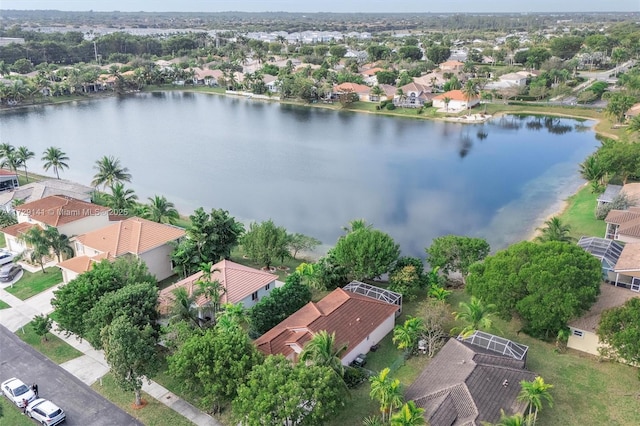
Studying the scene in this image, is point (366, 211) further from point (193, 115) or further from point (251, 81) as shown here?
point (251, 81)

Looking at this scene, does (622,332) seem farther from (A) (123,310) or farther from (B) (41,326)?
(B) (41,326)

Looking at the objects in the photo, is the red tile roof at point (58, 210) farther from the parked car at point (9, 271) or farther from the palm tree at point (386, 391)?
the palm tree at point (386, 391)

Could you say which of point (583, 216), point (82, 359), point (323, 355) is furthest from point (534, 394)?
point (583, 216)

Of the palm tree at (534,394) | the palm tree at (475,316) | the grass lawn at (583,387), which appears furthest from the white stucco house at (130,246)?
the palm tree at (534,394)

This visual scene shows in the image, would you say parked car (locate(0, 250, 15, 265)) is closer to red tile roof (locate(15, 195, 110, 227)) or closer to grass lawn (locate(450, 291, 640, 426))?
red tile roof (locate(15, 195, 110, 227))

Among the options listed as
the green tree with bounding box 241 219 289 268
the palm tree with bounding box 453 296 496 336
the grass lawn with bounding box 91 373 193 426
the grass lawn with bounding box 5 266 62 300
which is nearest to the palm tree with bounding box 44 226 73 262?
the grass lawn with bounding box 5 266 62 300

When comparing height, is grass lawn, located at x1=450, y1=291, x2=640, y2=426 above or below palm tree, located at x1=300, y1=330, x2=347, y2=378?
below
